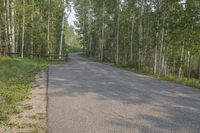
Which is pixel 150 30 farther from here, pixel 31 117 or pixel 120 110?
pixel 31 117

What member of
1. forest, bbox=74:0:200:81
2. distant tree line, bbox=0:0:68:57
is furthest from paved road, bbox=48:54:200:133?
distant tree line, bbox=0:0:68:57

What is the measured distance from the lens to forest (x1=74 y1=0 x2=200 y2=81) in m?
26.8

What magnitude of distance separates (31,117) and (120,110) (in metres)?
2.71

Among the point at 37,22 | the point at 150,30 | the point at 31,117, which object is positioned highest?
the point at 37,22

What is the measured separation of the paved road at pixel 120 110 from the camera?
8344 mm

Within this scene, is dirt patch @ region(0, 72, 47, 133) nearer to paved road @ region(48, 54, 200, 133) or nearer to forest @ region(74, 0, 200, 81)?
paved road @ region(48, 54, 200, 133)

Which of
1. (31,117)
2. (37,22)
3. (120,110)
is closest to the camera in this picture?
(31,117)

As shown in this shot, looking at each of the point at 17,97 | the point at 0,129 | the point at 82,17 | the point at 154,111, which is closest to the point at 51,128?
the point at 0,129

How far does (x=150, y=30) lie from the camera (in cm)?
3653

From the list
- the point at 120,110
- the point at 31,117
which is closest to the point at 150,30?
the point at 120,110

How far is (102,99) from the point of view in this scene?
39.7 ft

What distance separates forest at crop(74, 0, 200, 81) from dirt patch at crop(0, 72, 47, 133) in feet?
47.9

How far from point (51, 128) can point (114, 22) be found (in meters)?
41.0

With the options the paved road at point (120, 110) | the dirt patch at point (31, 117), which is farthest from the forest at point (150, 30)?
the dirt patch at point (31, 117)
